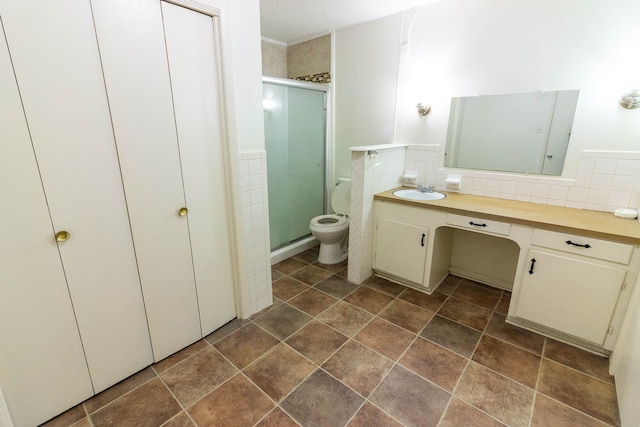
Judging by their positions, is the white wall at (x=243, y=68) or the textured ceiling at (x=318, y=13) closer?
the white wall at (x=243, y=68)

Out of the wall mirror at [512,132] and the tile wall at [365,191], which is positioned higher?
the wall mirror at [512,132]

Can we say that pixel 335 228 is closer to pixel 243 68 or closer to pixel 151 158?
pixel 243 68

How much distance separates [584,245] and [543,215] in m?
0.29

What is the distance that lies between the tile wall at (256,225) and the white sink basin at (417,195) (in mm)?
1143

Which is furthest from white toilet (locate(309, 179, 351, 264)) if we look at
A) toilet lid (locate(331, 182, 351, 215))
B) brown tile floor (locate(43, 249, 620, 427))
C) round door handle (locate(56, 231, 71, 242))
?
round door handle (locate(56, 231, 71, 242))

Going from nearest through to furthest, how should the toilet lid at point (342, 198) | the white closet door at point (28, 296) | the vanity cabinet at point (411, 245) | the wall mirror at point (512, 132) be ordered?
the white closet door at point (28, 296) → the wall mirror at point (512, 132) → the vanity cabinet at point (411, 245) → the toilet lid at point (342, 198)

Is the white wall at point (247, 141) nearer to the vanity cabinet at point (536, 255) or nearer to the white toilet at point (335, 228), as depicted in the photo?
the white toilet at point (335, 228)

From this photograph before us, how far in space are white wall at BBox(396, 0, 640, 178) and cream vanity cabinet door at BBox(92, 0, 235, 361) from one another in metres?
1.81

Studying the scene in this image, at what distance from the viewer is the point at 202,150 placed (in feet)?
5.49

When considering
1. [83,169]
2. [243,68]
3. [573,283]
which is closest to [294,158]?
[243,68]

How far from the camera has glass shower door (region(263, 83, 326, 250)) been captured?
290 centimetres

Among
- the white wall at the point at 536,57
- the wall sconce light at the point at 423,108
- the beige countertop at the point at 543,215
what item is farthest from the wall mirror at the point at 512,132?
the beige countertop at the point at 543,215

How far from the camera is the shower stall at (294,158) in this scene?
2.90 m

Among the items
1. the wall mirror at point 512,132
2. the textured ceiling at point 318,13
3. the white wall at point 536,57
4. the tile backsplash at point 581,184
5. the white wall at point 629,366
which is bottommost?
the white wall at point 629,366
